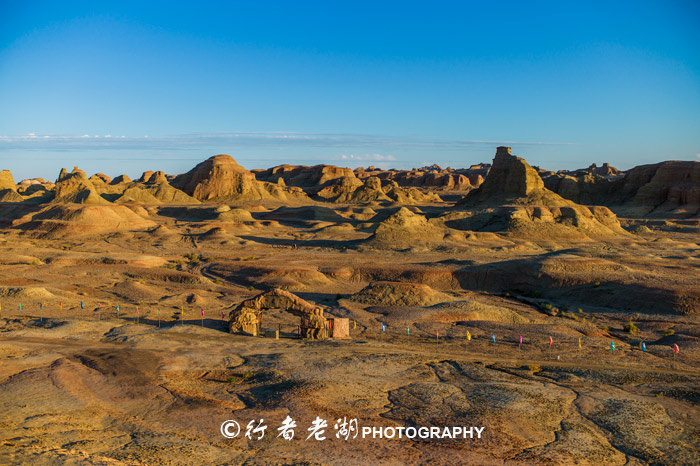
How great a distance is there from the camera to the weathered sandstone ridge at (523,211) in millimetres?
67125

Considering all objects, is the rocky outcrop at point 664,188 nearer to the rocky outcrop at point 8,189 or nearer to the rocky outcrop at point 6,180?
the rocky outcrop at point 8,189

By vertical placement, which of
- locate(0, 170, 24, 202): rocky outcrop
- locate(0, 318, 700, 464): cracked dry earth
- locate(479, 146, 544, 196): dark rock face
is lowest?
locate(0, 170, 24, 202): rocky outcrop

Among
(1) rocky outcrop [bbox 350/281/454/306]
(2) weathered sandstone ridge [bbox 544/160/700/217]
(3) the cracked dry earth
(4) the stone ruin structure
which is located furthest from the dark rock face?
(4) the stone ruin structure

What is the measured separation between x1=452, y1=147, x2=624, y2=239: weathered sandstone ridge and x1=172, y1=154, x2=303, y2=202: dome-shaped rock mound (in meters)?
50.6

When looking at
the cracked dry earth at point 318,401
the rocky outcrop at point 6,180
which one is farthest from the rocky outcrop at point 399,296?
the rocky outcrop at point 6,180

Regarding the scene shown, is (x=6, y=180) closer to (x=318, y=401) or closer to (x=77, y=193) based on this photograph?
(x=77, y=193)

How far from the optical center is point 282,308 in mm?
25359

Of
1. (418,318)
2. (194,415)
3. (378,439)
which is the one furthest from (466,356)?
(194,415)

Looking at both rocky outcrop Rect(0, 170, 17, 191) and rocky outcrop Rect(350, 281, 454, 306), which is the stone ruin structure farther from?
Answer: rocky outcrop Rect(0, 170, 17, 191)

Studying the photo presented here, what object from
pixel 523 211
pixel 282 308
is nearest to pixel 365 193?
pixel 523 211

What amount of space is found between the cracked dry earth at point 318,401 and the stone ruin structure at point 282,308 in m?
1.76

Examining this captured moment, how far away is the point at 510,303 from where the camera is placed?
3803 cm

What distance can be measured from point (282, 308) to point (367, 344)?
4.48 metres

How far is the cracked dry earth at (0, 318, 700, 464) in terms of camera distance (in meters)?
13.0
